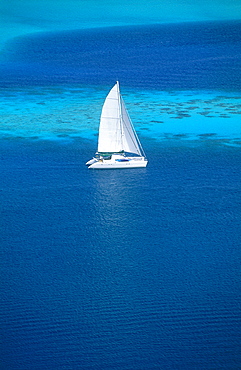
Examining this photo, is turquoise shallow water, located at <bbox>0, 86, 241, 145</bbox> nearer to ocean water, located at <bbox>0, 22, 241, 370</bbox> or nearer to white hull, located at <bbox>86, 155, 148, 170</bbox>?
ocean water, located at <bbox>0, 22, 241, 370</bbox>

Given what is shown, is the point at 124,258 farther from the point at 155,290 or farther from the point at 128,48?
the point at 128,48

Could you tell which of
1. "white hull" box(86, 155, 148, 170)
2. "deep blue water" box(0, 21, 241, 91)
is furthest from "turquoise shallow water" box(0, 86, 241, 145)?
"white hull" box(86, 155, 148, 170)

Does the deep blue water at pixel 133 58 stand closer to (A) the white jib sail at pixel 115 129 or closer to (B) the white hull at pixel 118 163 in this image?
(A) the white jib sail at pixel 115 129

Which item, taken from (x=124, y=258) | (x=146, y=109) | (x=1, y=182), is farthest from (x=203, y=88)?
(x=124, y=258)

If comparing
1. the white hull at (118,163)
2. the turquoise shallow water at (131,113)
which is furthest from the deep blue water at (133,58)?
the white hull at (118,163)

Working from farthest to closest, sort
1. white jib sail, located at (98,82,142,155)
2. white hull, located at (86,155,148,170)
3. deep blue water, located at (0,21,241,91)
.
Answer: deep blue water, located at (0,21,241,91) < white hull, located at (86,155,148,170) < white jib sail, located at (98,82,142,155)

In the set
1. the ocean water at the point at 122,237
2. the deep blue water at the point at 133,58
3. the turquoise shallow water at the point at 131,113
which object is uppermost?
the deep blue water at the point at 133,58
